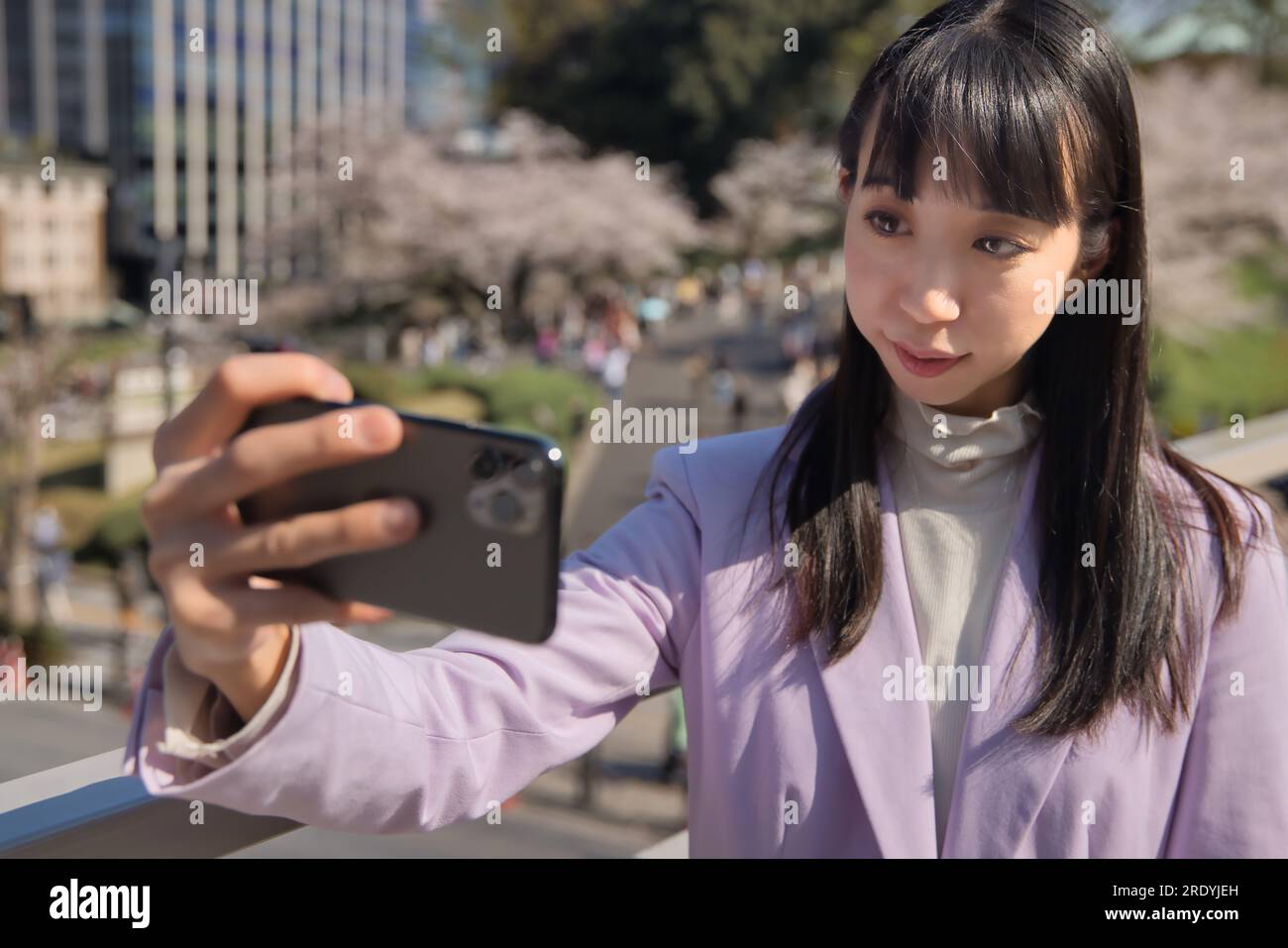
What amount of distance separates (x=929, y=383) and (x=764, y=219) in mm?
26220

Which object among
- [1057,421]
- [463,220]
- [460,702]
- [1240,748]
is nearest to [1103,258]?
[1057,421]

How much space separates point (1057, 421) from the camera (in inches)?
49.5

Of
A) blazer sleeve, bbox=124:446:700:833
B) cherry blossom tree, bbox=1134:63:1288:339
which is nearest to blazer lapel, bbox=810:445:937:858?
blazer sleeve, bbox=124:446:700:833

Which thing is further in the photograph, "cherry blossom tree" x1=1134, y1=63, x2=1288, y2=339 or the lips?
"cherry blossom tree" x1=1134, y1=63, x2=1288, y2=339

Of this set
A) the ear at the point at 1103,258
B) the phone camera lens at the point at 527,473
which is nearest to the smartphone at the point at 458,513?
the phone camera lens at the point at 527,473

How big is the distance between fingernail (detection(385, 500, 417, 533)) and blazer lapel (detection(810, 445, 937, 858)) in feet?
1.83

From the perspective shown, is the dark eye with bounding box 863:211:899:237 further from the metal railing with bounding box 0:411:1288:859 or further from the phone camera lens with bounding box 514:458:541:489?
the metal railing with bounding box 0:411:1288:859

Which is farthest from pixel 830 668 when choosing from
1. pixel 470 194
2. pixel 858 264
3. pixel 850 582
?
pixel 470 194

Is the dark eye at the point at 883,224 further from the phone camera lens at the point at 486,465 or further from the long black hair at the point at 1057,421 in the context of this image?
the phone camera lens at the point at 486,465

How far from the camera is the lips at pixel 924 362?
114 cm

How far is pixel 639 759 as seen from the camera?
9.30 meters

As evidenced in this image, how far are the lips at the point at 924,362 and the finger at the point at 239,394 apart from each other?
1.87 feet

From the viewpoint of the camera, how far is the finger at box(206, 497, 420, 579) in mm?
698
